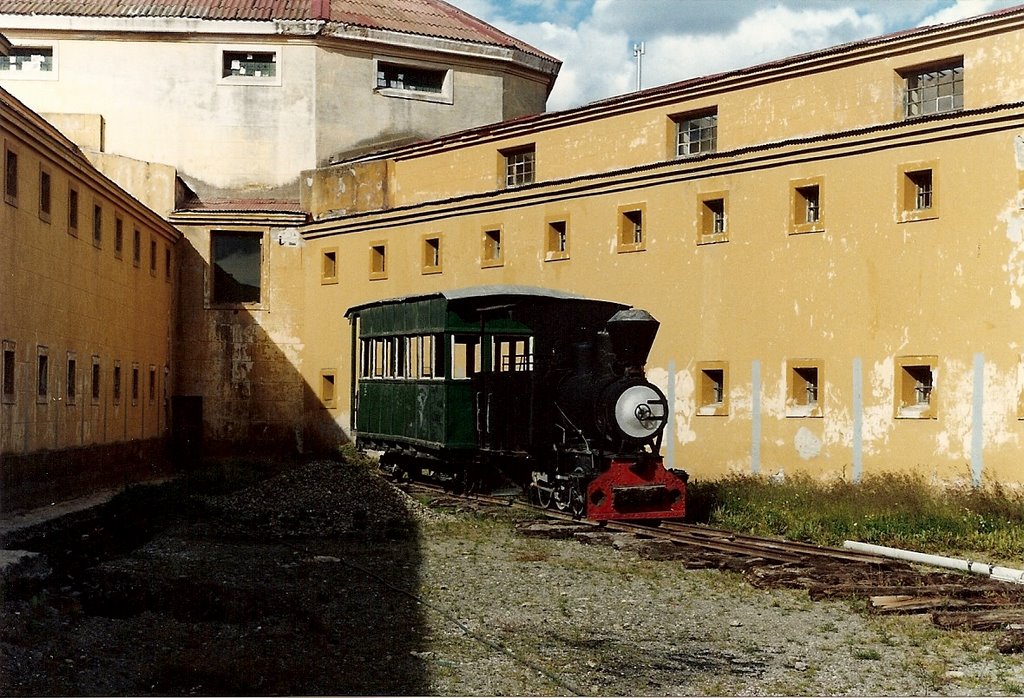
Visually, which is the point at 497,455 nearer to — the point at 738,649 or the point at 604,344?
the point at 604,344

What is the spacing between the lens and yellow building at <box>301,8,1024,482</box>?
18375 mm

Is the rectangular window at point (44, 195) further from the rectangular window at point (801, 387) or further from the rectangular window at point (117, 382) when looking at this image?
the rectangular window at point (801, 387)

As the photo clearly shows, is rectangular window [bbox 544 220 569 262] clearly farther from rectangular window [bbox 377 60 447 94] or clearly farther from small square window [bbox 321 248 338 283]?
rectangular window [bbox 377 60 447 94]

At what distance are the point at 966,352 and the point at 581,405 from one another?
5403mm

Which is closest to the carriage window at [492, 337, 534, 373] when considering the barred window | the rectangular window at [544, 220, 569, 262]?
the barred window

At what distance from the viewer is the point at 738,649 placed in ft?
31.4

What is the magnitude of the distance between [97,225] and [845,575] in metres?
14.8

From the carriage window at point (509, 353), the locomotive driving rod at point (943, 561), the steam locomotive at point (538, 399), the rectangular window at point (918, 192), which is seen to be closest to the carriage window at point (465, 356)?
the steam locomotive at point (538, 399)

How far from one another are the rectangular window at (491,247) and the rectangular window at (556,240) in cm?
130

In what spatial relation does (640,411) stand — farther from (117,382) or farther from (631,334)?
(117,382)

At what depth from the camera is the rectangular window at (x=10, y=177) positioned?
17500 mm

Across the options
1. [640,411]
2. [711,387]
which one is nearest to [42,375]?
[640,411]


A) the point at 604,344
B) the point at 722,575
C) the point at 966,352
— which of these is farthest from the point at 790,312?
the point at 722,575

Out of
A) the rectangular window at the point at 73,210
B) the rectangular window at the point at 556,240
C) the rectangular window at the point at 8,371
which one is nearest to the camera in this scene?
the rectangular window at the point at 8,371
